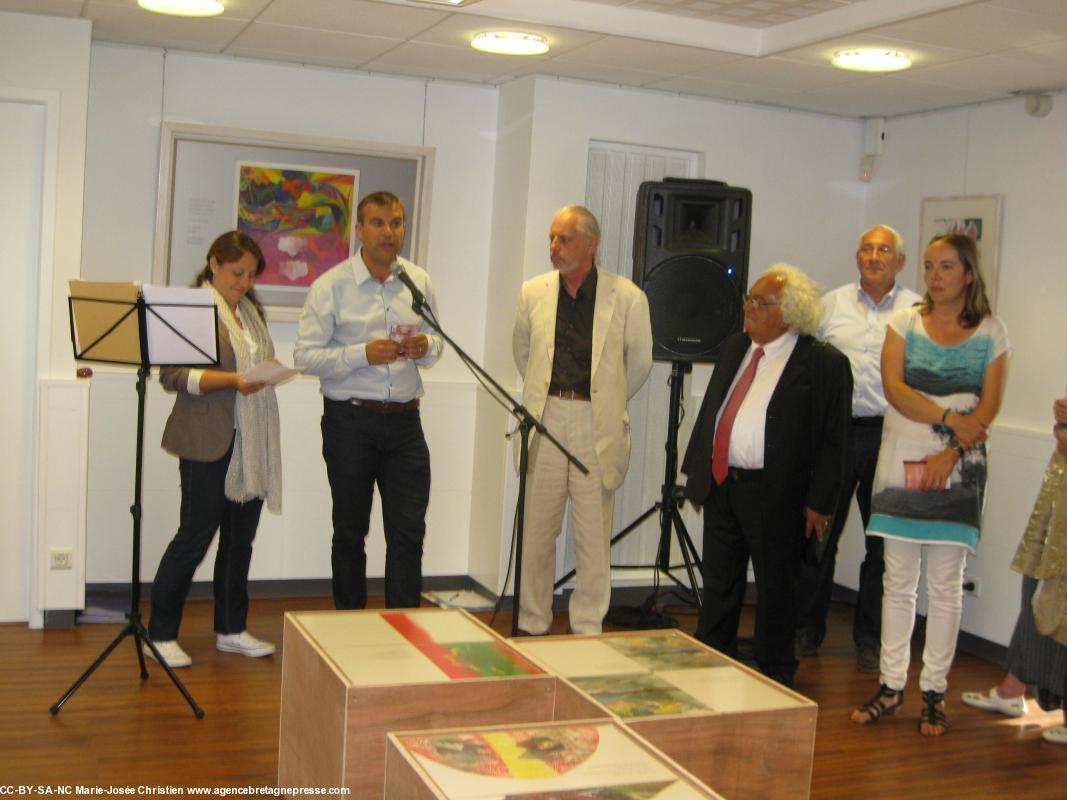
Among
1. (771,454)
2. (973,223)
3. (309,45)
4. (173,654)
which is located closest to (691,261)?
(771,454)

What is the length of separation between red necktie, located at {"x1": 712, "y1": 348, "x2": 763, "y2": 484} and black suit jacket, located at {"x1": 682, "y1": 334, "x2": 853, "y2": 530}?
125mm

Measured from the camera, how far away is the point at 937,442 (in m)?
4.08

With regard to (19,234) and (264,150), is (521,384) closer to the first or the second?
(264,150)

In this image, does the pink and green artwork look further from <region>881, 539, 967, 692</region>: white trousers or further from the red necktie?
<region>881, 539, 967, 692</region>: white trousers

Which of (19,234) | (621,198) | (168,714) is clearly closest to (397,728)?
(168,714)

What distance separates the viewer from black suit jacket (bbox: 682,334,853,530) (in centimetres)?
420

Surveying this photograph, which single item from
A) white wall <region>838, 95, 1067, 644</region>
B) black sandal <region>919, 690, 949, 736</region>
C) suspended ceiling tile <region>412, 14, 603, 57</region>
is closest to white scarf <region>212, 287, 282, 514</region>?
suspended ceiling tile <region>412, 14, 603, 57</region>

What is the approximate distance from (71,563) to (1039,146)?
448 cm

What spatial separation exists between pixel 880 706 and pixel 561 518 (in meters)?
1.42

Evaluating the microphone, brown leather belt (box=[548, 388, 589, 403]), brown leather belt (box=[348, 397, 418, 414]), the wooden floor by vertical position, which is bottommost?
the wooden floor

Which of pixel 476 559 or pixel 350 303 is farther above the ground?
pixel 350 303

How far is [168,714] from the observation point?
12.8ft

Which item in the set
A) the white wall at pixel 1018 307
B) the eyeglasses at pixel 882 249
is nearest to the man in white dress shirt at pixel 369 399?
the eyeglasses at pixel 882 249

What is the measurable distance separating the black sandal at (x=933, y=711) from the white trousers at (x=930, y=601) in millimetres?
29
